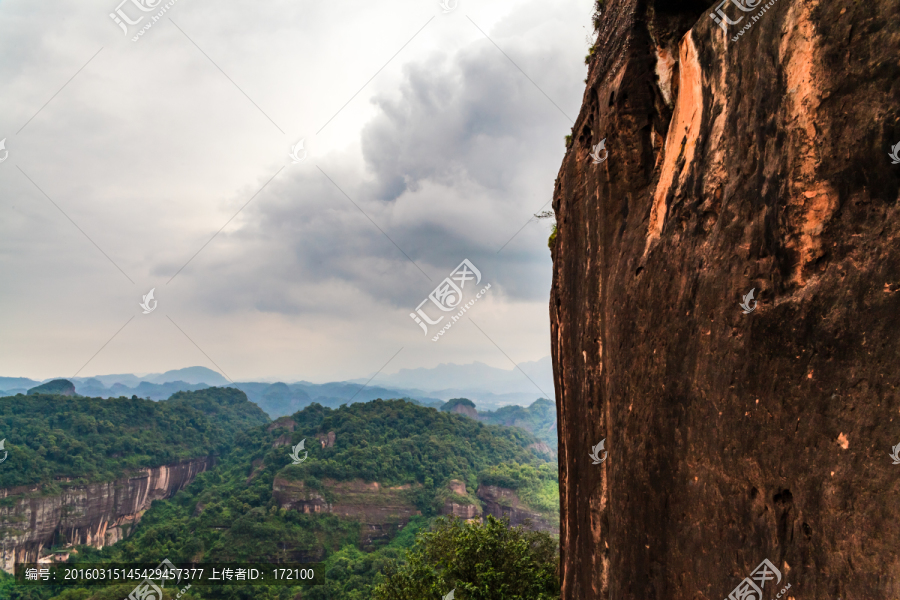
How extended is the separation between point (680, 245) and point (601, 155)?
207 cm

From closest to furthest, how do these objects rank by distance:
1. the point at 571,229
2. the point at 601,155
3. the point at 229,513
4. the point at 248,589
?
the point at 601,155 → the point at 571,229 → the point at 248,589 → the point at 229,513

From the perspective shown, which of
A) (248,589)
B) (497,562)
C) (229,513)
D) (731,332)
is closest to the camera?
(731,332)

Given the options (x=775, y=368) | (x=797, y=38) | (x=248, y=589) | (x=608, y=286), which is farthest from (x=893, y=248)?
(x=248, y=589)

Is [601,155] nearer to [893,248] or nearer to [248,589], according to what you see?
[893,248]

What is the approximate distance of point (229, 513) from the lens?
55.5m

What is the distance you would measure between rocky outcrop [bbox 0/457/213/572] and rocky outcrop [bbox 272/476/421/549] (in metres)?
21.3

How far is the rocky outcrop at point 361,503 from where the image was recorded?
5741 cm

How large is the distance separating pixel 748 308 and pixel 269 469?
75105 millimetres

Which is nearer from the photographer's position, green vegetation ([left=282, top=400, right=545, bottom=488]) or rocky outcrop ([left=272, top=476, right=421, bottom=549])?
rocky outcrop ([left=272, top=476, right=421, bottom=549])

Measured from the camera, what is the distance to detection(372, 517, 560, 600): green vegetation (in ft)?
44.2
